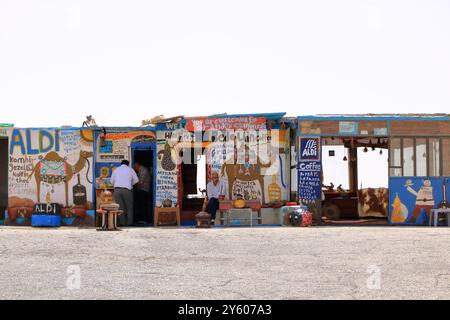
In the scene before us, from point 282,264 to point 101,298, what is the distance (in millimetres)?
3764

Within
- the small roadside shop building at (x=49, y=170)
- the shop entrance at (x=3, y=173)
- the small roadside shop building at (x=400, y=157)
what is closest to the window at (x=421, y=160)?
the small roadside shop building at (x=400, y=157)

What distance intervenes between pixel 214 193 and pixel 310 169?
264 cm

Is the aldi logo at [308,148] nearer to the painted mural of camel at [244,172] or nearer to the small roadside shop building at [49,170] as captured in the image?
the painted mural of camel at [244,172]

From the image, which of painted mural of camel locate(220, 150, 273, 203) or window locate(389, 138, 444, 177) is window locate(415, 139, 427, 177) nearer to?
window locate(389, 138, 444, 177)

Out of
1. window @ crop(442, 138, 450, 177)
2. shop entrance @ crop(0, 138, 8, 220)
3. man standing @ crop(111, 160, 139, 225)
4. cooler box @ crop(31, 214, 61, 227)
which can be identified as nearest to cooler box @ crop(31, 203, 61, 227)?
cooler box @ crop(31, 214, 61, 227)

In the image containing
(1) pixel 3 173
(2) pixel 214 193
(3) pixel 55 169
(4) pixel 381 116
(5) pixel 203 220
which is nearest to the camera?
(5) pixel 203 220

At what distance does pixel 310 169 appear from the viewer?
68.6ft

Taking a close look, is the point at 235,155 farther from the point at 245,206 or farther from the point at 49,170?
the point at 49,170

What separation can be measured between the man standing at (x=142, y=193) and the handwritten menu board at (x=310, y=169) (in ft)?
14.1

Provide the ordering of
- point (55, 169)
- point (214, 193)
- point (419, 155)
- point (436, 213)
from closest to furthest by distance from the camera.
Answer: point (436, 213) < point (214, 193) < point (419, 155) < point (55, 169)

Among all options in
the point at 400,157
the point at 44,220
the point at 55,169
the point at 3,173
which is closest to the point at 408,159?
the point at 400,157

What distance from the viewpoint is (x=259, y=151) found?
69.4ft

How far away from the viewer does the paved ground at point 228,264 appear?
30.3ft

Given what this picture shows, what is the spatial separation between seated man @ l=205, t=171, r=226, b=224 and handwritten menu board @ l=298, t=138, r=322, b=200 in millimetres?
2113
